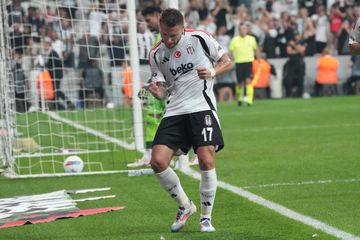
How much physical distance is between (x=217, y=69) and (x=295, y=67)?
22355 mm

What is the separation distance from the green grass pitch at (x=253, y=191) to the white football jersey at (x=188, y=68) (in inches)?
39.8

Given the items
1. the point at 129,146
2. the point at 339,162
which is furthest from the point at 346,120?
the point at 339,162

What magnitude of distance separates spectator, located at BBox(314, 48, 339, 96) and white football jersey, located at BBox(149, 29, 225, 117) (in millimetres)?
22141

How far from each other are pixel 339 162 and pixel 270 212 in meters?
4.02

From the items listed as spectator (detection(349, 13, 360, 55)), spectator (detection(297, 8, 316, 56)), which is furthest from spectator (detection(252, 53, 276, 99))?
spectator (detection(349, 13, 360, 55))

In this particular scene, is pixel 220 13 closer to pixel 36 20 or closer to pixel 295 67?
pixel 295 67

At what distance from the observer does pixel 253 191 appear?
10016mm

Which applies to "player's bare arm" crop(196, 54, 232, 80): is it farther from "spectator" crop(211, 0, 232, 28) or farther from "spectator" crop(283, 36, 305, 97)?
"spectator" crop(211, 0, 232, 28)

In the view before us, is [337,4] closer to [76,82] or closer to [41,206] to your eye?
[76,82]

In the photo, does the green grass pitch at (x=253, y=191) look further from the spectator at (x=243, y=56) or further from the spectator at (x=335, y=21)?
the spectator at (x=335, y=21)

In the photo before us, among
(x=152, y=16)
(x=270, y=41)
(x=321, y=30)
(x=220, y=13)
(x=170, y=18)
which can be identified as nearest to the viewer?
(x=170, y=18)

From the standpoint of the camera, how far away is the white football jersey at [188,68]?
8.05 meters

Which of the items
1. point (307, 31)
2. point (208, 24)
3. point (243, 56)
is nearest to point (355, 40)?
point (243, 56)

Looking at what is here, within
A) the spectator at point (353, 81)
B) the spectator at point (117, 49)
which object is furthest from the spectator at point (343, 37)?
the spectator at point (117, 49)
